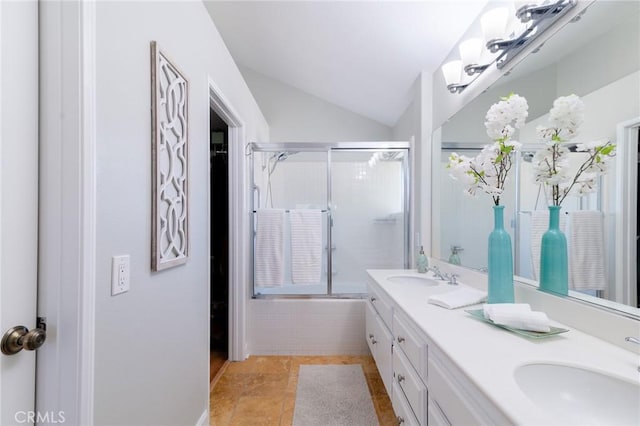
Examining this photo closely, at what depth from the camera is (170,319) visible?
127cm

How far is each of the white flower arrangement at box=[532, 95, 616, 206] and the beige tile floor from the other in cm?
156

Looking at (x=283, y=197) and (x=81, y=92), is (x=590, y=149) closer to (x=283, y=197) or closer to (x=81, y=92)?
(x=81, y=92)

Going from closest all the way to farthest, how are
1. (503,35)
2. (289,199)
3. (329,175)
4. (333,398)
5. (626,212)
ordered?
(626,212), (503,35), (333,398), (329,175), (289,199)

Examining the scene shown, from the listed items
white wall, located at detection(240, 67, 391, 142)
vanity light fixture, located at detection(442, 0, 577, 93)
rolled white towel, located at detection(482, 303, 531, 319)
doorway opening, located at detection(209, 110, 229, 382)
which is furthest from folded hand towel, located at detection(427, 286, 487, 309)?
white wall, located at detection(240, 67, 391, 142)

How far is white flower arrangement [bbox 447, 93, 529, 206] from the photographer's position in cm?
120

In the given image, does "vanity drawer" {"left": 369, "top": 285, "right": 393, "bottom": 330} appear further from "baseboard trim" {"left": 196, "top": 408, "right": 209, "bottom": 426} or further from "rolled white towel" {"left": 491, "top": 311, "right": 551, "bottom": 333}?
"baseboard trim" {"left": 196, "top": 408, "right": 209, "bottom": 426}

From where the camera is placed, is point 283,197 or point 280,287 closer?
point 280,287

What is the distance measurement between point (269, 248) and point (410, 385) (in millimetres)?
1674

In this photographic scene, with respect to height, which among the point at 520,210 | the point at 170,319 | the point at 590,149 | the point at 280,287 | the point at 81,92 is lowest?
the point at 280,287

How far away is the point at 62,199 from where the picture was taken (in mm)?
784

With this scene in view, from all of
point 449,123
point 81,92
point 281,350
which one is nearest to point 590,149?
point 449,123

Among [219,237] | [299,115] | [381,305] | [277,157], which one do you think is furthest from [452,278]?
[299,115]

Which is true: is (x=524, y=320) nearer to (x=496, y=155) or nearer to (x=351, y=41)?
(x=496, y=155)

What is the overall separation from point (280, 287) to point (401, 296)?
1.44 meters
